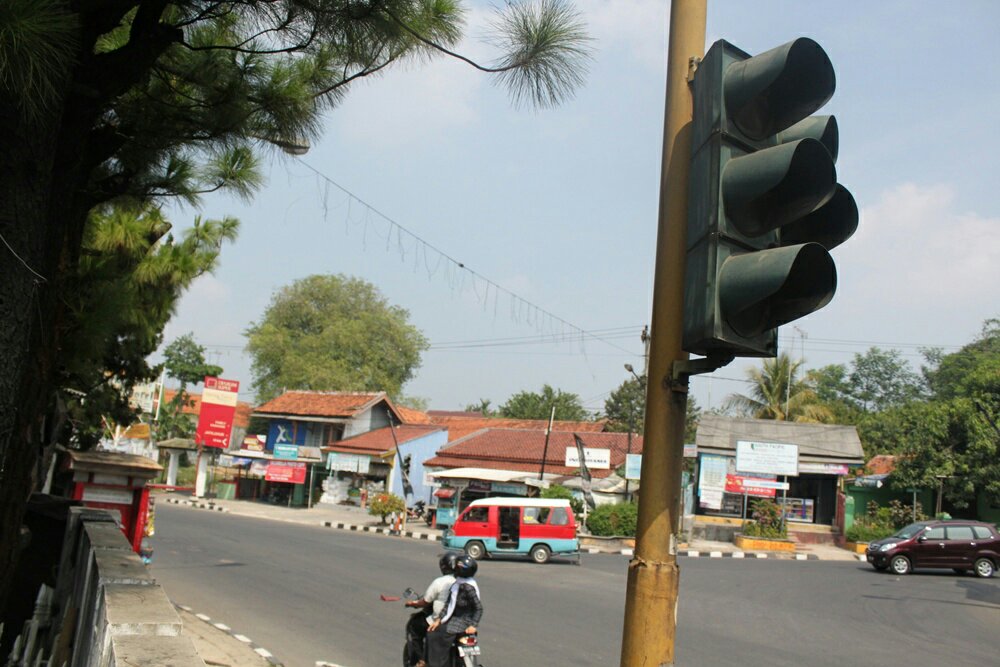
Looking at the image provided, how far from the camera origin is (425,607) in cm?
780

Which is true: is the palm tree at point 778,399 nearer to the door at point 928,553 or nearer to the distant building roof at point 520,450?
the distant building roof at point 520,450

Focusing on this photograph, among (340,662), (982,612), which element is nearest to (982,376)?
(982,612)

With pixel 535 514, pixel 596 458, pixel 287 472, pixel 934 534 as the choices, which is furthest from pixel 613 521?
pixel 287 472

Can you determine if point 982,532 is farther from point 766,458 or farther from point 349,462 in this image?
point 349,462

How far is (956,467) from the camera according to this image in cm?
3075

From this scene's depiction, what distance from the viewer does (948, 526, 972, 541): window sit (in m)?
22.1

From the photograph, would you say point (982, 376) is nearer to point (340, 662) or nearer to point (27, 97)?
point (340, 662)

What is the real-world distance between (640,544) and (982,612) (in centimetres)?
1615

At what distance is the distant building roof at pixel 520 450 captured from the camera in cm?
3753

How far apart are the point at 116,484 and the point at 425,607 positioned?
18.2ft

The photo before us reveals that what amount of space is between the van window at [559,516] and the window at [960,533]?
32.8 feet

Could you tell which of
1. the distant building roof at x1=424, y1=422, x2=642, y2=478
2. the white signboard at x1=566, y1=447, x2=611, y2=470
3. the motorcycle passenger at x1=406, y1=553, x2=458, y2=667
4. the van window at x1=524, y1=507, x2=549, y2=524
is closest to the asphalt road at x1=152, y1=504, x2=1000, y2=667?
the van window at x1=524, y1=507, x2=549, y2=524

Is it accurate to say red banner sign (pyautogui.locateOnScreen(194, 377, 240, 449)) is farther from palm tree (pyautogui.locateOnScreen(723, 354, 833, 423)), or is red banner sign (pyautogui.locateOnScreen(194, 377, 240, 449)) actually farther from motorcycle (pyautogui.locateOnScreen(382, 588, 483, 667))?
motorcycle (pyautogui.locateOnScreen(382, 588, 483, 667))

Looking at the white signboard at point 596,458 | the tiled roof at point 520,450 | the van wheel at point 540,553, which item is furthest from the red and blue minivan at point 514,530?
the tiled roof at point 520,450
